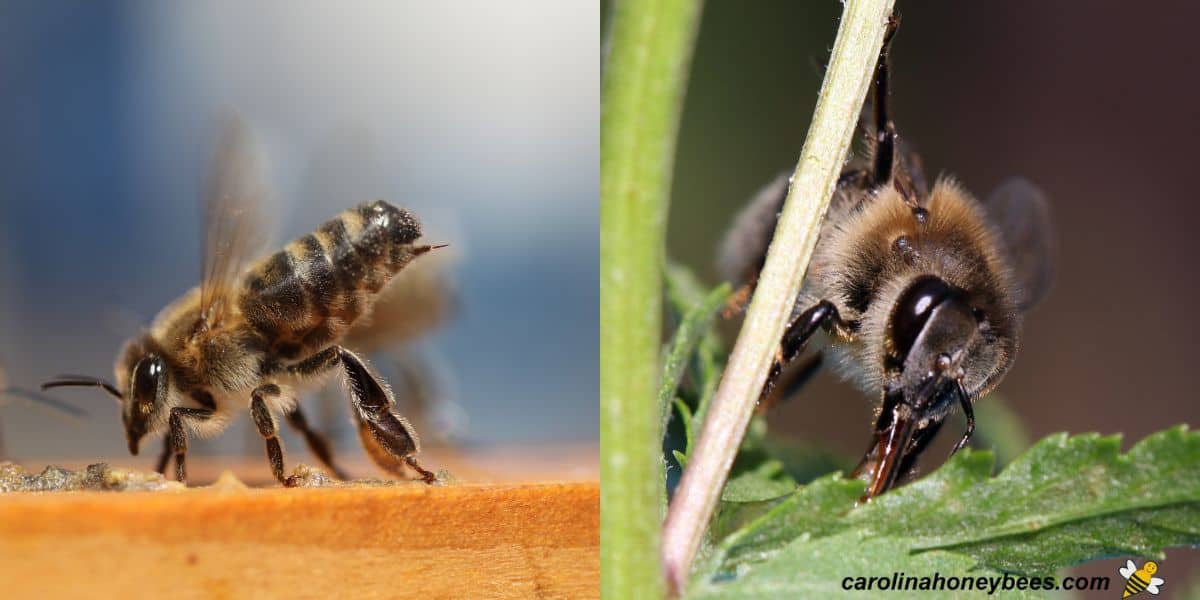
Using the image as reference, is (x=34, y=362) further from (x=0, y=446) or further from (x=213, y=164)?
(x=213, y=164)

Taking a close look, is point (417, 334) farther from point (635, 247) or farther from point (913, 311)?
point (635, 247)

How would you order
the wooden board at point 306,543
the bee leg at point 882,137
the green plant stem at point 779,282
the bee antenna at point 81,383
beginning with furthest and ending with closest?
the bee antenna at point 81,383 < the bee leg at point 882,137 < the green plant stem at point 779,282 < the wooden board at point 306,543

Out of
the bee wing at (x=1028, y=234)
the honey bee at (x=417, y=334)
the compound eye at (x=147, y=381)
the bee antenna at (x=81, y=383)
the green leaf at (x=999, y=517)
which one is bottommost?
the green leaf at (x=999, y=517)

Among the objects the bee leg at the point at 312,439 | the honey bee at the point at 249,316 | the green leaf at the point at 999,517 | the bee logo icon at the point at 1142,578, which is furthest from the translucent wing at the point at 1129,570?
the bee leg at the point at 312,439

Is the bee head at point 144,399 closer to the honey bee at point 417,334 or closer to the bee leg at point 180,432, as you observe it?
the bee leg at point 180,432

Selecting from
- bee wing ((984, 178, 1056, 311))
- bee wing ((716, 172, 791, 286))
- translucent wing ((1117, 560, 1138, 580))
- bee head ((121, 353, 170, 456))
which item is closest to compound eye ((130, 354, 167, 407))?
bee head ((121, 353, 170, 456))

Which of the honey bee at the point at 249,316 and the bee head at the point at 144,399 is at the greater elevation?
the honey bee at the point at 249,316

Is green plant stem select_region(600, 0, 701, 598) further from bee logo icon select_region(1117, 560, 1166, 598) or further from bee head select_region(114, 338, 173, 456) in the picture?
bee head select_region(114, 338, 173, 456)

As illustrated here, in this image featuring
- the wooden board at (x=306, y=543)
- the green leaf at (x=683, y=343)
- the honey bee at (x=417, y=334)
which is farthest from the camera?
the honey bee at (x=417, y=334)
